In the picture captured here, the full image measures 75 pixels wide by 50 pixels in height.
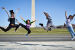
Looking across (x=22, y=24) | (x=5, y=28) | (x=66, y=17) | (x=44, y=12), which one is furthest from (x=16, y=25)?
(x=66, y=17)

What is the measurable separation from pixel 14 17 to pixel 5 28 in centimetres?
138

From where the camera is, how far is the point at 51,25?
9.12 meters

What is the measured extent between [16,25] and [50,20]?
3.25m

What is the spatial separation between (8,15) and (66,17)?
556 centimetres

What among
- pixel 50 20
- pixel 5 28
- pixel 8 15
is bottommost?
pixel 5 28

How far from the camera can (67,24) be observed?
358 inches

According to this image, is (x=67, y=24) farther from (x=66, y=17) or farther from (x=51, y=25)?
(x=51, y=25)

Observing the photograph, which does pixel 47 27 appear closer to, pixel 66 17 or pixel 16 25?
pixel 66 17

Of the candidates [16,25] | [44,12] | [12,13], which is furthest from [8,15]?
[44,12]

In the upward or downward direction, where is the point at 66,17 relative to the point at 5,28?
upward

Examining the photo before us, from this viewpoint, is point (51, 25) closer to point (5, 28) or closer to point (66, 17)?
point (66, 17)

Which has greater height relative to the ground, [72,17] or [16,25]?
[72,17]

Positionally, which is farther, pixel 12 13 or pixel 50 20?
pixel 12 13

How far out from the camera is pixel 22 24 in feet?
31.0
